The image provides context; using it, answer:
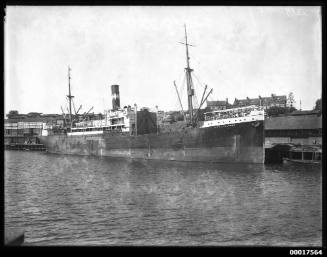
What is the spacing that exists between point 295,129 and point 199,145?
517 inches

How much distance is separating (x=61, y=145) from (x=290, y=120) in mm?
35695

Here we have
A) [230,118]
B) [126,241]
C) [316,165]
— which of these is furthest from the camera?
[230,118]

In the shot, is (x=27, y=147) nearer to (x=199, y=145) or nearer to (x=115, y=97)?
(x=115, y=97)

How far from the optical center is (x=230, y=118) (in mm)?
33906

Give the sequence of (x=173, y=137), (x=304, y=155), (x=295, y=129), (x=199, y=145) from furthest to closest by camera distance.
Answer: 1. (x=295, y=129)
2. (x=173, y=137)
3. (x=199, y=145)
4. (x=304, y=155)

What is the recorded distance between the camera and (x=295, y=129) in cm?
4006

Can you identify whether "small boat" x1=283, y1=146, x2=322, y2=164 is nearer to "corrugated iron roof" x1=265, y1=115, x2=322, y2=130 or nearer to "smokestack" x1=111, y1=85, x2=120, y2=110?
"corrugated iron roof" x1=265, y1=115, x2=322, y2=130
